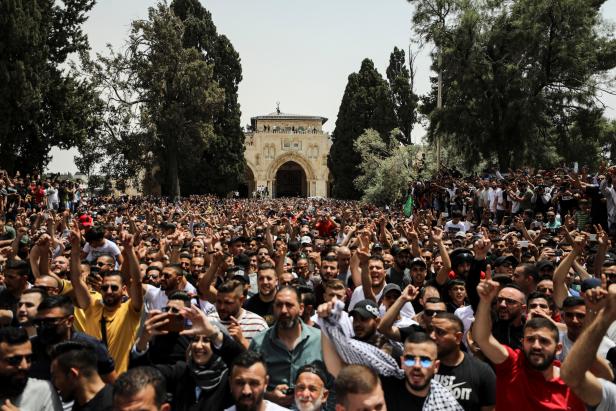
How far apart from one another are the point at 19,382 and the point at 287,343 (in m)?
1.71

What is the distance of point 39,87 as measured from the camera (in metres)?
23.5

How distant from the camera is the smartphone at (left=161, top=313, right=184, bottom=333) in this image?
4180mm

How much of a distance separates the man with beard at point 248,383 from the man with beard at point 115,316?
5.21 ft

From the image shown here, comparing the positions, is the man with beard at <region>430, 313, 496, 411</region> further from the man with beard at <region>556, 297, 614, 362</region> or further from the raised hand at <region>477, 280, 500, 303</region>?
the man with beard at <region>556, 297, 614, 362</region>

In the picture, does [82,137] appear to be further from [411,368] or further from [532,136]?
[411,368]

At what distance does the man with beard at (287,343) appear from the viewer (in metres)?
4.29

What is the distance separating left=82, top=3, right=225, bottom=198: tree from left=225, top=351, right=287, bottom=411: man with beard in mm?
28882

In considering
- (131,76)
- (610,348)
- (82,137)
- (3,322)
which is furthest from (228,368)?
(131,76)

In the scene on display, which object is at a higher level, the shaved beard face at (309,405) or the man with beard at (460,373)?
the man with beard at (460,373)

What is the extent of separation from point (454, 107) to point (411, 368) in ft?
69.5

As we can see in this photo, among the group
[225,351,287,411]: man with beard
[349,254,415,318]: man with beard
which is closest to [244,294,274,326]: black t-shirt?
[349,254,415,318]: man with beard

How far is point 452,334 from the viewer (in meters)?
4.08

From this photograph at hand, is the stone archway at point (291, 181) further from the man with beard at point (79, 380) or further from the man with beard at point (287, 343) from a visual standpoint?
the man with beard at point (79, 380)

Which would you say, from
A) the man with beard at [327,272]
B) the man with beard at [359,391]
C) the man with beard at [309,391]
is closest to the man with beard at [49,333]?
the man with beard at [309,391]
